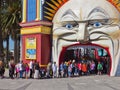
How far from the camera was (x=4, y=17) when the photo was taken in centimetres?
4731

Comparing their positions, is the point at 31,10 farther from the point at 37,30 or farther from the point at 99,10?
the point at 99,10

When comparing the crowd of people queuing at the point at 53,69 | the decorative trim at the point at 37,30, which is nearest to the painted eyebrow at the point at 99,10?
the decorative trim at the point at 37,30

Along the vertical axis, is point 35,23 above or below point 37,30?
above

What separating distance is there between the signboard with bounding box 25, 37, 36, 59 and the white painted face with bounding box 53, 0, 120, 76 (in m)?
2.55

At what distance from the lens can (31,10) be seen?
109ft

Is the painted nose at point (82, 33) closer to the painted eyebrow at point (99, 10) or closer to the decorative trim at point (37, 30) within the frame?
the painted eyebrow at point (99, 10)

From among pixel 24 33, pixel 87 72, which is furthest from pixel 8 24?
pixel 87 72

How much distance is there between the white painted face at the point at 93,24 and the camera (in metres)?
31.0

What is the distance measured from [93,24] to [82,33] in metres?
1.17

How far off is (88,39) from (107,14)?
246 cm

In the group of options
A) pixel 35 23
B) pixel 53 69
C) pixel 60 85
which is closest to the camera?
pixel 60 85

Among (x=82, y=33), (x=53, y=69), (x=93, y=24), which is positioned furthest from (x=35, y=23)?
(x=93, y=24)

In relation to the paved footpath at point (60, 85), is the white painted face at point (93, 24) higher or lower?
higher

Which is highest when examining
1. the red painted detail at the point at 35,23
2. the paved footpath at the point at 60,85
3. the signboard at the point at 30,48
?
the red painted detail at the point at 35,23
